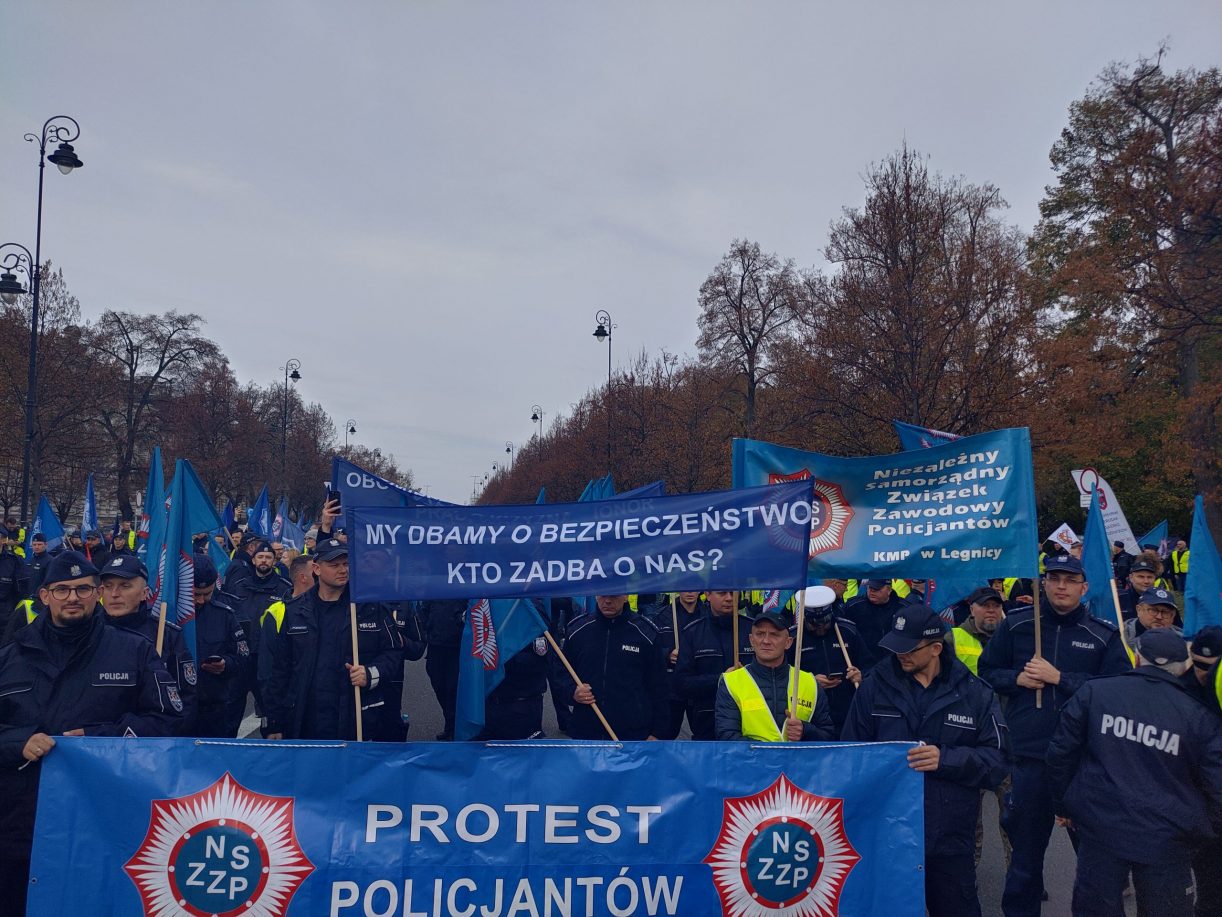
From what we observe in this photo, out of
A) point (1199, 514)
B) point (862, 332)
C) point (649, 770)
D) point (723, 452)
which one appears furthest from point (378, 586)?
point (723, 452)

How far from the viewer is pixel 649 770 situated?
4.22 meters

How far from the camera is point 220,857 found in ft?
13.0

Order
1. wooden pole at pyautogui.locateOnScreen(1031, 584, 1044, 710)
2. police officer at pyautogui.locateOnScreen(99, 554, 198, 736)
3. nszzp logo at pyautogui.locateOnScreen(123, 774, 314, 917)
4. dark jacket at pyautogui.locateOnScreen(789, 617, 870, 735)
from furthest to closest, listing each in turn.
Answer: dark jacket at pyautogui.locateOnScreen(789, 617, 870, 735)
police officer at pyautogui.locateOnScreen(99, 554, 198, 736)
wooden pole at pyautogui.locateOnScreen(1031, 584, 1044, 710)
nszzp logo at pyautogui.locateOnScreen(123, 774, 314, 917)

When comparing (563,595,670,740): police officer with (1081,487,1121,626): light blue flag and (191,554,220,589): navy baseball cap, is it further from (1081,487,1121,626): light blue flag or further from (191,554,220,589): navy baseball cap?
(1081,487,1121,626): light blue flag

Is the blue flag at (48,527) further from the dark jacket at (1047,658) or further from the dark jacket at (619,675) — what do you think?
the dark jacket at (1047,658)

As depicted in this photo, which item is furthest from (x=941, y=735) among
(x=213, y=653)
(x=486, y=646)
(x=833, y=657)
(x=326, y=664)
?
(x=213, y=653)

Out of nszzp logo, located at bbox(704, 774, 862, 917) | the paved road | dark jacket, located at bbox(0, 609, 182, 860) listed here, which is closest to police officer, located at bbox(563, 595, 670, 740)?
the paved road

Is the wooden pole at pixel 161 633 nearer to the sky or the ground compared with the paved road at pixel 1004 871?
nearer to the sky

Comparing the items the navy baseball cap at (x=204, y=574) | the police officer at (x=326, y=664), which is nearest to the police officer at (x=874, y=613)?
the police officer at (x=326, y=664)

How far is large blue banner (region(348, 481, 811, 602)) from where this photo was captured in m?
4.43

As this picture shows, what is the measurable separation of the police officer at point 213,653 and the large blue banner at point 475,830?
2477mm

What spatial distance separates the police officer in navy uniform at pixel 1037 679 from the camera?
498cm

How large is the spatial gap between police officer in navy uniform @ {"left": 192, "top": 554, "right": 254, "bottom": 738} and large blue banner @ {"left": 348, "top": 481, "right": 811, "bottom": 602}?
266 cm

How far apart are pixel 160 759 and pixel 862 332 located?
2050 cm
